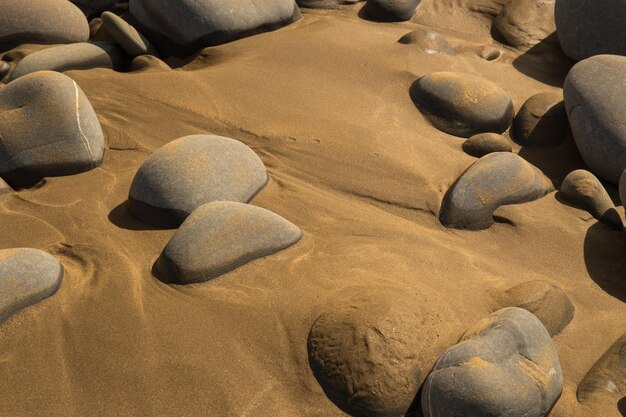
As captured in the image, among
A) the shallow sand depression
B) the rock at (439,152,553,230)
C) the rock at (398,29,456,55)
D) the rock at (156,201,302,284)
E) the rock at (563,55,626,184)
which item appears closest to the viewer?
the shallow sand depression

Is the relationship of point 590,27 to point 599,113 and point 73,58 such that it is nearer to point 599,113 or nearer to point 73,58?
point 599,113

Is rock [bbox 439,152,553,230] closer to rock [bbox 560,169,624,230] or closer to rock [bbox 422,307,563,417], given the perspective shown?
rock [bbox 560,169,624,230]

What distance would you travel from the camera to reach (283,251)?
2848 mm

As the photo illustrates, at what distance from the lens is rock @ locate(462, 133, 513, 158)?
3.82 meters

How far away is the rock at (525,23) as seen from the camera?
548 cm

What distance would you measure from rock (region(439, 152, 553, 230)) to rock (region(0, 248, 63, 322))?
66.3 inches

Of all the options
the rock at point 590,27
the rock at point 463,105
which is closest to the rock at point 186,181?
the rock at point 463,105

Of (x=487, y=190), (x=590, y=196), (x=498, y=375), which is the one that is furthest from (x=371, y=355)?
(x=590, y=196)

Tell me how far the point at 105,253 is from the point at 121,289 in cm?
25

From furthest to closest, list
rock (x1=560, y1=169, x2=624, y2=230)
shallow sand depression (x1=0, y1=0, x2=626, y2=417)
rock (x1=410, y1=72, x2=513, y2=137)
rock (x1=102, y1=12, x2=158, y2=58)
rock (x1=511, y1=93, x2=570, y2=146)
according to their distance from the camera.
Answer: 1. rock (x1=102, y1=12, x2=158, y2=58)
2. rock (x1=511, y1=93, x2=570, y2=146)
3. rock (x1=410, y1=72, x2=513, y2=137)
4. rock (x1=560, y1=169, x2=624, y2=230)
5. shallow sand depression (x1=0, y1=0, x2=626, y2=417)

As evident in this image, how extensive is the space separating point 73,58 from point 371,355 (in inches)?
118

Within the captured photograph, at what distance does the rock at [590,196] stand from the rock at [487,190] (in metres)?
0.12

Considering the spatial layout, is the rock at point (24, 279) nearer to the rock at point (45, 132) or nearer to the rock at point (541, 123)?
the rock at point (45, 132)

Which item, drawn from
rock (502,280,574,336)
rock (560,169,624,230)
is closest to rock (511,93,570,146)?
rock (560,169,624,230)
